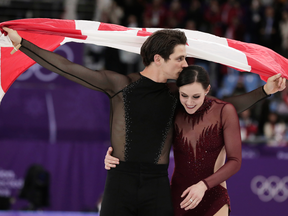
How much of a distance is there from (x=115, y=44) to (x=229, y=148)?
4.43ft

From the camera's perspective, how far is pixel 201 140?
302 centimetres

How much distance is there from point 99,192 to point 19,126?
1968 millimetres

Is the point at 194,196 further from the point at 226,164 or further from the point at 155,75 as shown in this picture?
the point at 155,75

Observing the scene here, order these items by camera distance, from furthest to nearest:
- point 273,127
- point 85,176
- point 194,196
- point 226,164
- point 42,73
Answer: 1. point 273,127
2. point 42,73
3. point 85,176
4. point 226,164
5. point 194,196

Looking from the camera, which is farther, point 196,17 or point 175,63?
point 196,17

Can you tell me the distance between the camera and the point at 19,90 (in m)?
7.42

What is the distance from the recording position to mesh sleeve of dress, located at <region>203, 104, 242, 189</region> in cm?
278

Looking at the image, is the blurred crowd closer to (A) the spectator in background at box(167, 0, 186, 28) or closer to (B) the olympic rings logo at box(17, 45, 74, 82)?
(A) the spectator in background at box(167, 0, 186, 28)

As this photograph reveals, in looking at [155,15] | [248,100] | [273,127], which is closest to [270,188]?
[273,127]

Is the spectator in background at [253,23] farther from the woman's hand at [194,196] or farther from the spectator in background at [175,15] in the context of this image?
the woman's hand at [194,196]

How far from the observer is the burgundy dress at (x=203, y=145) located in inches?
117

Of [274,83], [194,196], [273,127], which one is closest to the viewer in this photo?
[194,196]

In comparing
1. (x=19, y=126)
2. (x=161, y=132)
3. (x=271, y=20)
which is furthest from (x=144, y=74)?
(x=271, y=20)

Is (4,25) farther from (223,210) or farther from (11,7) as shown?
(11,7)
